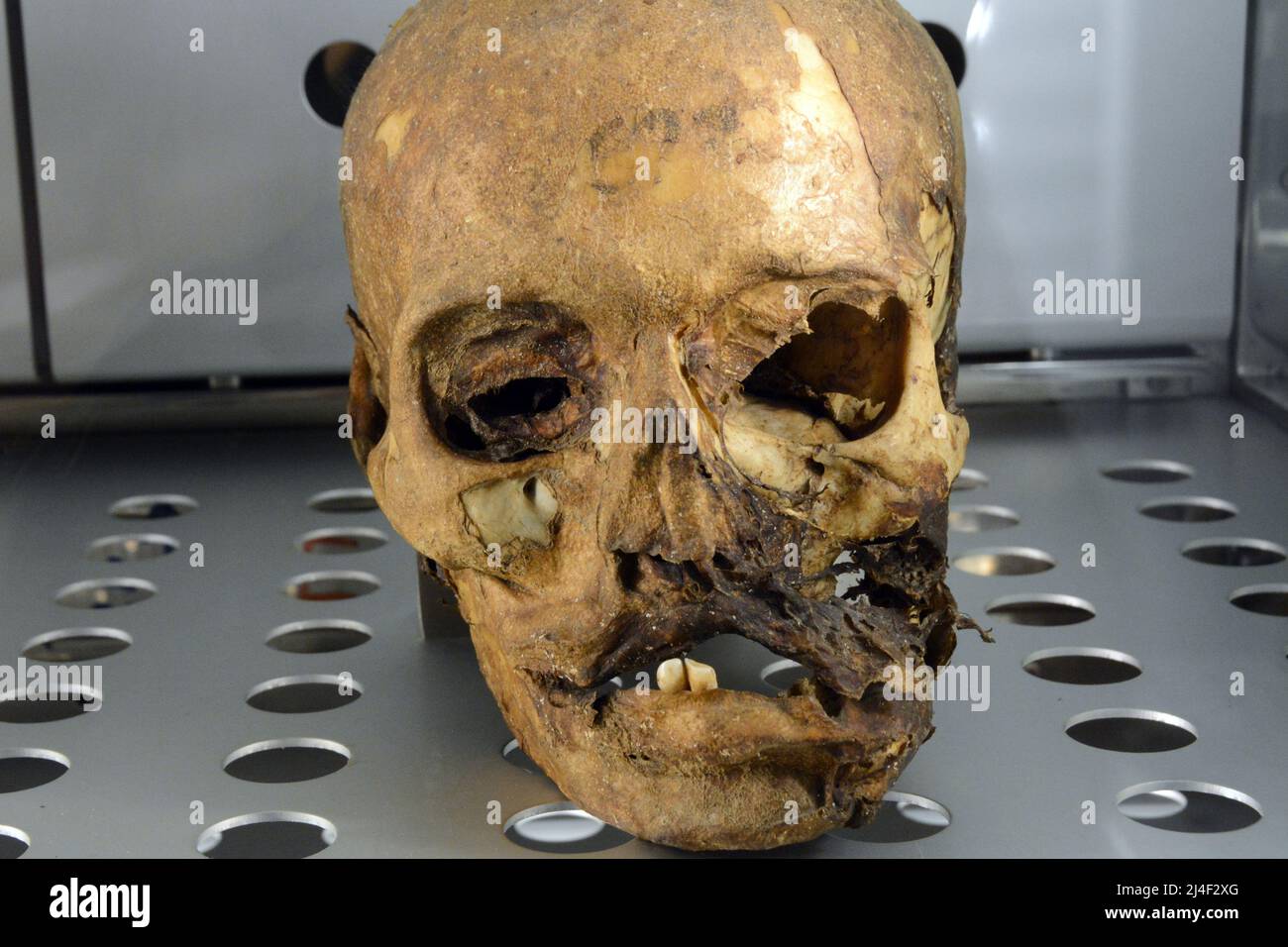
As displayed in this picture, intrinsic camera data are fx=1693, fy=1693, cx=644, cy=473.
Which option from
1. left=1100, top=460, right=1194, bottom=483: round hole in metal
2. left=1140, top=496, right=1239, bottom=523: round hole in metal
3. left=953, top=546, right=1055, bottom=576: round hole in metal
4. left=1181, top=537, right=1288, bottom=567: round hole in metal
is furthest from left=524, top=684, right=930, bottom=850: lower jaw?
left=1100, top=460, right=1194, bottom=483: round hole in metal

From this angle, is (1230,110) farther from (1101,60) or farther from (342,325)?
(342,325)

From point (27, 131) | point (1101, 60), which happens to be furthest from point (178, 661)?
point (1101, 60)

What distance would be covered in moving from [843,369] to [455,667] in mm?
512

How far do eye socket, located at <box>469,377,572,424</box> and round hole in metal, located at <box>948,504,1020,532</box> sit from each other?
0.73m

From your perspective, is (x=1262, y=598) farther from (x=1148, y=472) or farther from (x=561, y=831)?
(x=561, y=831)

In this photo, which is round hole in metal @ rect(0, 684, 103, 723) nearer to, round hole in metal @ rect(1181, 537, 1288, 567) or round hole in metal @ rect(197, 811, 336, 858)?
round hole in metal @ rect(197, 811, 336, 858)

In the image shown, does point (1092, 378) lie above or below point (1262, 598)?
above

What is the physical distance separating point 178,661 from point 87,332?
0.74 meters

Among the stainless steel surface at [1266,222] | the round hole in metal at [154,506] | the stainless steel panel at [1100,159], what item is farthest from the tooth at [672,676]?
the stainless steel surface at [1266,222]

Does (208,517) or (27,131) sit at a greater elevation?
(27,131)

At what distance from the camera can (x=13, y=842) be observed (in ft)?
4.39

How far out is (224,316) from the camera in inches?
88.6

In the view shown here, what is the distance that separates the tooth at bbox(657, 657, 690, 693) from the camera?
1.42 metres

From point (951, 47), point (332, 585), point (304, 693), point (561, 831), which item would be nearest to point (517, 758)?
point (561, 831)
